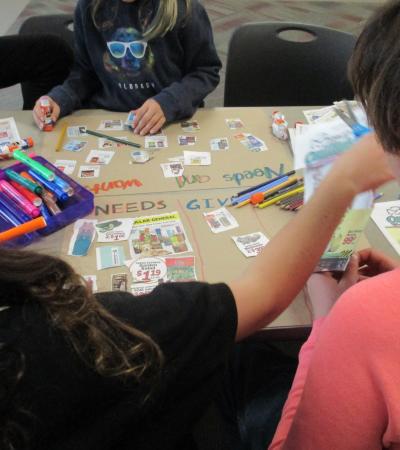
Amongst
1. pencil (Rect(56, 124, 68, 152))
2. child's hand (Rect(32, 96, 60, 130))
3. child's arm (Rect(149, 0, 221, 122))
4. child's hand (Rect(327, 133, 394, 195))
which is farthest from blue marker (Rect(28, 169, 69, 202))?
child's hand (Rect(327, 133, 394, 195))

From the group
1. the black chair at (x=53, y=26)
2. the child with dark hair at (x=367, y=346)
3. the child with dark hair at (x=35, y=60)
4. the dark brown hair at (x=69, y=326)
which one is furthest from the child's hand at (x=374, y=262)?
the black chair at (x=53, y=26)

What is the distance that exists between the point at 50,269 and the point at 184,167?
0.62 m

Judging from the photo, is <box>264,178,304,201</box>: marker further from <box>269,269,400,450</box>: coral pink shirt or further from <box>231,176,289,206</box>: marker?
<box>269,269,400,450</box>: coral pink shirt

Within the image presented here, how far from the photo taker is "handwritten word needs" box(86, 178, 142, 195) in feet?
3.28

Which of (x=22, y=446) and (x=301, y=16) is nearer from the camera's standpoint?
(x=22, y=446)

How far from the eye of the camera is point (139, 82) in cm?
138

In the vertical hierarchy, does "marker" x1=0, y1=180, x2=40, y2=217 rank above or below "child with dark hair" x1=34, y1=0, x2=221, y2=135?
below

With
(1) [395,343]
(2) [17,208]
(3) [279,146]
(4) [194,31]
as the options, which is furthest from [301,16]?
(1) [395,343]

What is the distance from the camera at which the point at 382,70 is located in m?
0.52

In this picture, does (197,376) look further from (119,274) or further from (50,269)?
(119,274)

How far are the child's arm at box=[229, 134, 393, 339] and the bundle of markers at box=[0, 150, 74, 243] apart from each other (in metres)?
0.43

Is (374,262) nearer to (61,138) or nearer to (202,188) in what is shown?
(202,188)

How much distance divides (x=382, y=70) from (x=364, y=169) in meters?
0.20

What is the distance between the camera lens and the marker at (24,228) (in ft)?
2.67
